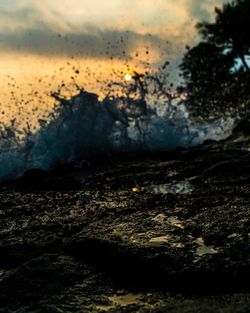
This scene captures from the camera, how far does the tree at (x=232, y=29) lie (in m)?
27.1

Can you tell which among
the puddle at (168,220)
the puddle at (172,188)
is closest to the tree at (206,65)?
the puddle at (172,188)

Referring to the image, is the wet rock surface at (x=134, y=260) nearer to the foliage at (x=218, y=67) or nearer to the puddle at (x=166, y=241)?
the puddle at (x=166, y=241)

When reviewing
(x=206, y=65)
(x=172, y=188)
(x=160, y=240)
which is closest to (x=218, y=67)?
(x=206, y=65)

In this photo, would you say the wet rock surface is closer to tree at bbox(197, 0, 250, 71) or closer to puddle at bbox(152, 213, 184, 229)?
puddle at bbox(152, 213, 184, 229)

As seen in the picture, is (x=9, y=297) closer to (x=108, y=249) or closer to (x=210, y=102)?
(x=108, y=249)

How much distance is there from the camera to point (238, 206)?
450 centimetres

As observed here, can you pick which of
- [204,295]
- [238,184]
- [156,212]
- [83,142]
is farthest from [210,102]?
[204,295]

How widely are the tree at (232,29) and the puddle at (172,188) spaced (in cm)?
2073

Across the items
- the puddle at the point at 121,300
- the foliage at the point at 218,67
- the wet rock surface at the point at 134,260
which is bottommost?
the puddle at the point at 121,300

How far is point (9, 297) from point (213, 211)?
211 centimetres

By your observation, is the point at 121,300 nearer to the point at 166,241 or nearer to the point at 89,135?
the point at 166,241

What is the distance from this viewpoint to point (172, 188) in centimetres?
767

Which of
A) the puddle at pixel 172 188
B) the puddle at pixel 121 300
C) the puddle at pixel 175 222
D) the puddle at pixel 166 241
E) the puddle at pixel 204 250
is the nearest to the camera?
the puddle at pixel 121 300

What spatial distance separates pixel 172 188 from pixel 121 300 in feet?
16.0
